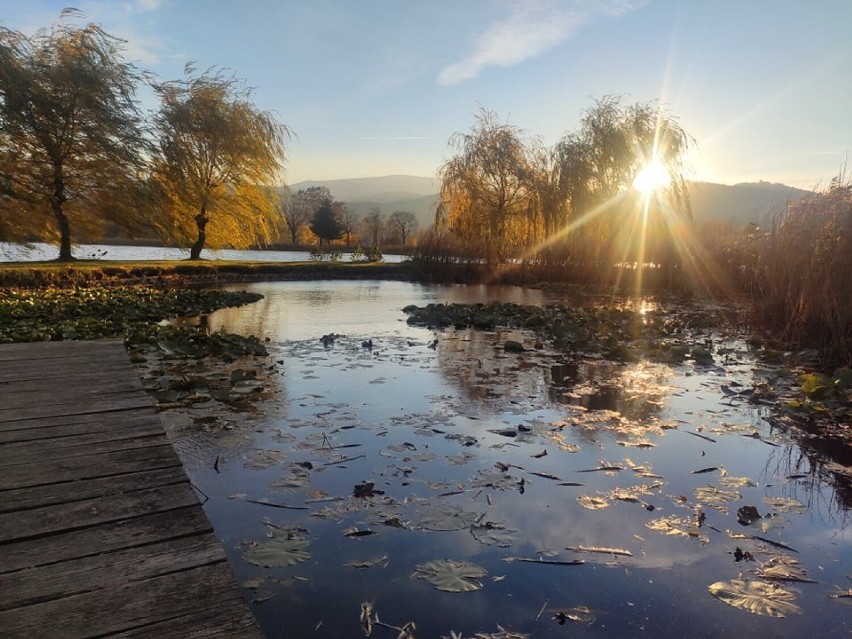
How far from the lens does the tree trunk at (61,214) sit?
65.0 ft

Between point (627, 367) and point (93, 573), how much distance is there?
7185mm

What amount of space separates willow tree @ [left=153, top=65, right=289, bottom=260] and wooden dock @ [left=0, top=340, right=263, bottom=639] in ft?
74.5

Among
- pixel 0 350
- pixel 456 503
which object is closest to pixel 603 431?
pixel 456 503

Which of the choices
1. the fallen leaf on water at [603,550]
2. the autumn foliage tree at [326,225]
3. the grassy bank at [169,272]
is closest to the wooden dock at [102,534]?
the fallen leaf on water at [603,550]

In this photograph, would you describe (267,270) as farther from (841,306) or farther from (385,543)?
(385,543)

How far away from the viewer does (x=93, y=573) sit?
1.69 meters

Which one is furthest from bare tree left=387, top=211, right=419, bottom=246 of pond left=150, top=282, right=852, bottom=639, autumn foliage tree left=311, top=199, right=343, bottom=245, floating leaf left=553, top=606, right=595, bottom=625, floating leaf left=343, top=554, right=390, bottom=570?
floating leaf left=553, top=606, right=595, bottom=625

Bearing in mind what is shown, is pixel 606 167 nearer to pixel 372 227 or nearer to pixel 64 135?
pixel 64 135

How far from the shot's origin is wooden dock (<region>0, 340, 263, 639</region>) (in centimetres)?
149

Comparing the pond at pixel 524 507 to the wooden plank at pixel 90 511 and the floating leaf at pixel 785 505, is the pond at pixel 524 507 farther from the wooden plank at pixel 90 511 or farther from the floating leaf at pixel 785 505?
the wooden plank at pixel 90 511

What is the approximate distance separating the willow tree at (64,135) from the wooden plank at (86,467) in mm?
19576

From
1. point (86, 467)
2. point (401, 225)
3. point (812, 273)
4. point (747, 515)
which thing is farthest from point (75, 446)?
point (401, 225)

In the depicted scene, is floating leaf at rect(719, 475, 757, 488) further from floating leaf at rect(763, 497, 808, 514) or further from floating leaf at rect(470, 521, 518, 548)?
floating leaf at rect(470, 521, 518, 548)

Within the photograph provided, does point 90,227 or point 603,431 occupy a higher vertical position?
point 90,227
